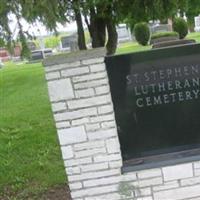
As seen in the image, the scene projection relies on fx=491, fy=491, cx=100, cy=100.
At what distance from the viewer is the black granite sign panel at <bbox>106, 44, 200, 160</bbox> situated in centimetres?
418

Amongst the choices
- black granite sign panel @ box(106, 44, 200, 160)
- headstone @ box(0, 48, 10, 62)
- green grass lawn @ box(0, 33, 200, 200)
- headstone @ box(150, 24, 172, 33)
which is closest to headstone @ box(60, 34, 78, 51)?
headstone @ box(0, 48, 10, 62)

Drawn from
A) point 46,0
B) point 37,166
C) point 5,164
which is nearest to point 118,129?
point 46,0

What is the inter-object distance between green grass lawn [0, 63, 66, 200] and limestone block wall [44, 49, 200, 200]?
1203 millimetres

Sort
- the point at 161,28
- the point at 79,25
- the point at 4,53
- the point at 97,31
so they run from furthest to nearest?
the point at 161,28
the point at 4,53
the point at 97,31
the point at 79,25

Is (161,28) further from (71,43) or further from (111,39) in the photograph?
(71,43)

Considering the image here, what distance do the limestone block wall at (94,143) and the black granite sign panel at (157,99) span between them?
5.0 inches

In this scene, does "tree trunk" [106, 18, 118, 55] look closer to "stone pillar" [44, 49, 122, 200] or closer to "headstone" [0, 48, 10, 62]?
"headstone" [0, 48, 10, 62]

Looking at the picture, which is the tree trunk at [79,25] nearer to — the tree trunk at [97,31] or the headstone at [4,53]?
the tree trunk at [97,31]

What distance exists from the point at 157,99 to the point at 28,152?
9.90 feet

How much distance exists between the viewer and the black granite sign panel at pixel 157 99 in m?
4.18

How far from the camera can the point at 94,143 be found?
420cm

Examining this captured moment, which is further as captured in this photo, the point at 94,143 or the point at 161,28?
the point at 161,28

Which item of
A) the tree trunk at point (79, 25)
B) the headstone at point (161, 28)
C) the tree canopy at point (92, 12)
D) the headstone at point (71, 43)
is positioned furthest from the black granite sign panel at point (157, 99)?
the headstone at point (161, 28)

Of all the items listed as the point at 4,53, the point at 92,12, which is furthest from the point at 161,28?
the point at 92,12
